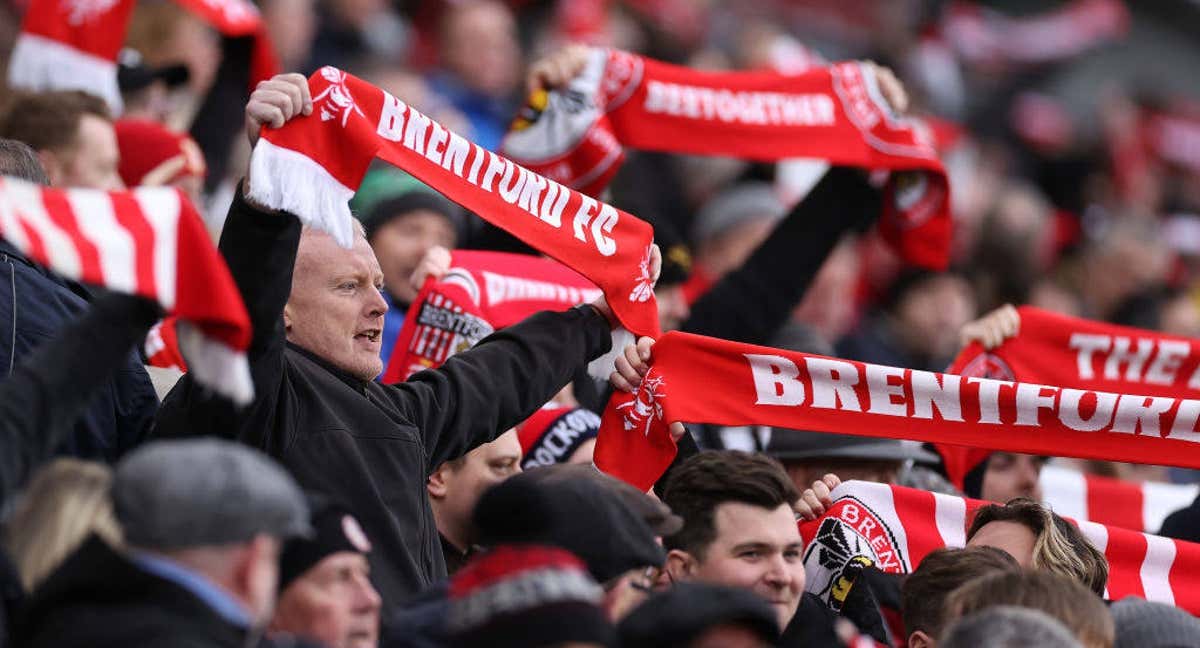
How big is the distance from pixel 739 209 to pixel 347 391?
4638 millimetres

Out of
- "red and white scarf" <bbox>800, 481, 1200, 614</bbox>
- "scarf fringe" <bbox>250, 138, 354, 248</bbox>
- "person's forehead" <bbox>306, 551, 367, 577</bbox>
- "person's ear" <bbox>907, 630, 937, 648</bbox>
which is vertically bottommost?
"person's ear" <bbox>907, 630, 937, 648</bbox>

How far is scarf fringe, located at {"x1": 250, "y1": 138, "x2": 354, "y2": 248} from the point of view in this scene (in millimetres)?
4145

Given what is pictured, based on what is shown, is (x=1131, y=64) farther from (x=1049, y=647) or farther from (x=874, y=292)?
(x=1049, y=647)

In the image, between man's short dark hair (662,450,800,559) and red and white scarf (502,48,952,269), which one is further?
red and white scarf (502,48,952,269)

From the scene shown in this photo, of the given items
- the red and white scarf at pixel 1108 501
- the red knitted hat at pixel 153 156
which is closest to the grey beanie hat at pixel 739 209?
the red and white scarf at pixel 1108 501

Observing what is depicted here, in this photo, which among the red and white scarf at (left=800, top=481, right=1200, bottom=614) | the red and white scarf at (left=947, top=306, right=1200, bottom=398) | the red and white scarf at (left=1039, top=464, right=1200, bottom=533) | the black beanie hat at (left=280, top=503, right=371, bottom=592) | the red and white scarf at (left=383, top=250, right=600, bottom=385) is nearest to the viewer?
the black beanie hat at (left=280, top=503, right=371, bottom=592)

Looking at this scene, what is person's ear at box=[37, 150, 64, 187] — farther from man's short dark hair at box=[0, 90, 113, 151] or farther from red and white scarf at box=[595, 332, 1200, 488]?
red and white scarf at box=[595, 332, 1200, 488]

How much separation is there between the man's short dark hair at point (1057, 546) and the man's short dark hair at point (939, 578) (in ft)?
0.69

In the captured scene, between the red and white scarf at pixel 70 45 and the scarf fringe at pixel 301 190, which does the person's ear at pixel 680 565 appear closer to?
the scarf fringe at pixel 301 190

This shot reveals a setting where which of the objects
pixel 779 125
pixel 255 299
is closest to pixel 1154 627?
pixel 255 299

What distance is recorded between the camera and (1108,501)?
702 centimetres

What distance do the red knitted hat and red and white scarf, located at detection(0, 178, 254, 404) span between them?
2871mm

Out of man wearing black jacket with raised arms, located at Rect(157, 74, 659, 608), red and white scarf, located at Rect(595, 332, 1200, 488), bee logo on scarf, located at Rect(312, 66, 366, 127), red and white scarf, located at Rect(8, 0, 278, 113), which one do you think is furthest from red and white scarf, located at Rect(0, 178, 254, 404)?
red and white scarf, located at Rect(8, 0, 278, 113)

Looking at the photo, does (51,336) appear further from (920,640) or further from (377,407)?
(920,640)
